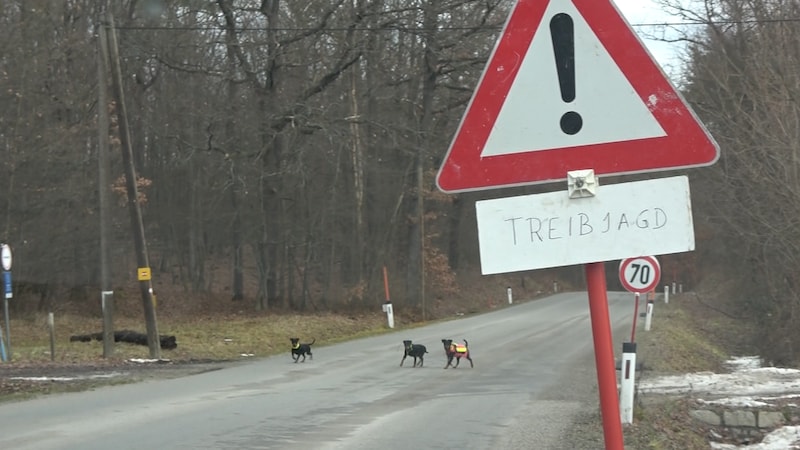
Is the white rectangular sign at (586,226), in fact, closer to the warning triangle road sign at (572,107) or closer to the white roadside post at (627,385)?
the warning triangle road sign at (572,107)

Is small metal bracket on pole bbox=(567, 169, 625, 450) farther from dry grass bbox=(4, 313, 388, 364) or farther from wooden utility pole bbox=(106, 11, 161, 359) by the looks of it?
wooden utility pole bbox=(106, 11, 161, 359)

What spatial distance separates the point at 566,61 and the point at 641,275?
37.8ft

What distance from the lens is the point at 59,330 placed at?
26.5m

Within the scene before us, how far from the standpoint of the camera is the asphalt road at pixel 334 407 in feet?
29.6

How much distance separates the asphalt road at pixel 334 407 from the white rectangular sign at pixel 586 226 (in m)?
5.96

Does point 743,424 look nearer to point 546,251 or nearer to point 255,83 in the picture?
point 546,251

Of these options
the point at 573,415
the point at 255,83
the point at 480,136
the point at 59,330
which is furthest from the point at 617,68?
the point at 255,83

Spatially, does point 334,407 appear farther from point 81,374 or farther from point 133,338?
point 133,338

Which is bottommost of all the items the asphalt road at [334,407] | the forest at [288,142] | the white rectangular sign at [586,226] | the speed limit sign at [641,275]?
the asphalt road at [334,407]

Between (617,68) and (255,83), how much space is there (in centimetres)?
2945

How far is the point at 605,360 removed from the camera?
313 cm

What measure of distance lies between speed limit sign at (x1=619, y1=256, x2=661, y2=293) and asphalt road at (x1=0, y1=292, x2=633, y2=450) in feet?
5.82

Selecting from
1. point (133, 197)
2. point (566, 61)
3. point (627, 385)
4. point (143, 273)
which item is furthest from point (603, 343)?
point (133, 197)

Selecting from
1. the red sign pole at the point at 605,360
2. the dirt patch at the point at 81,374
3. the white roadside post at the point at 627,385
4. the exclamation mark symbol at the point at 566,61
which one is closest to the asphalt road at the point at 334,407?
the dirt patch at the point at 81,374
